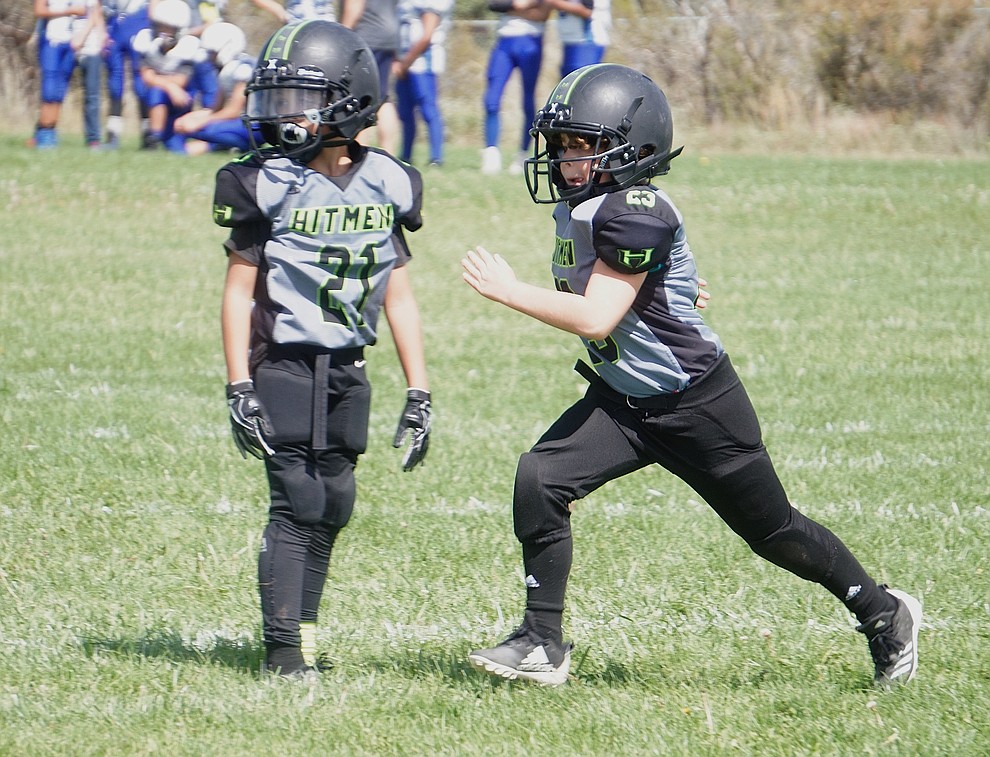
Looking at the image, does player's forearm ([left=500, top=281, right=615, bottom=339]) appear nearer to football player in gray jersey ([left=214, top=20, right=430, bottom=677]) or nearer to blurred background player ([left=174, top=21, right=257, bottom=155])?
football player in gray jersey ([left=214, top=20, right=430, bottom=677])

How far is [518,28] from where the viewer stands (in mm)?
13133

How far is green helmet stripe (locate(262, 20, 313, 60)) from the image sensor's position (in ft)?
12.1

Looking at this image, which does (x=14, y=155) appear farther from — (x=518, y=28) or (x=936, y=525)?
(x=936, y=525)

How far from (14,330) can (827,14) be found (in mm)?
12949

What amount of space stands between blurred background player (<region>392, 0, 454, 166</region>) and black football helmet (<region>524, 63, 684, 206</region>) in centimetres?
889

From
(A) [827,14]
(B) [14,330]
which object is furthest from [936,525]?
(A) [827,14]

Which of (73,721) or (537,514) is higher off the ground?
(537,514)

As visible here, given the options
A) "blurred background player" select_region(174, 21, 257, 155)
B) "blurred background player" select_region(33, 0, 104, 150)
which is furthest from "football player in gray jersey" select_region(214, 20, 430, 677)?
"blurred background player" select_region(33, 0, 104, 150)

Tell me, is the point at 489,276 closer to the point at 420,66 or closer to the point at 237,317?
the point at 237,317

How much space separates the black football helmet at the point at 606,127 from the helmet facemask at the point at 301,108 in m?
0.51

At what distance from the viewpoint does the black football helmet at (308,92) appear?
12.0 feet

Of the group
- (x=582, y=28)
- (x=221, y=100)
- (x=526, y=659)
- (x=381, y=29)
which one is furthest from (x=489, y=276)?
(x=221, y=100)

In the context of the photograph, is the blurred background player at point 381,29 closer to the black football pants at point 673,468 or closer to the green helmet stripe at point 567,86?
the green helmet stripe at point 567,86

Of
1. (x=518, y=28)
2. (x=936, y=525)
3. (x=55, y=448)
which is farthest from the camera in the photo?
(x=518, y=28)
